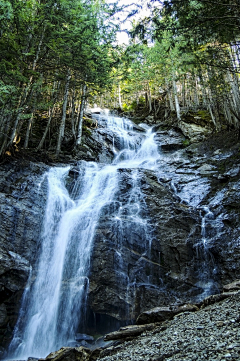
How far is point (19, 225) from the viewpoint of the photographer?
10.8m

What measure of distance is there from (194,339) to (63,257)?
7.42m

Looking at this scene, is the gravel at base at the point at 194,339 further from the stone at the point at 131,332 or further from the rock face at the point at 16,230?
the rock face at the point at 16,230

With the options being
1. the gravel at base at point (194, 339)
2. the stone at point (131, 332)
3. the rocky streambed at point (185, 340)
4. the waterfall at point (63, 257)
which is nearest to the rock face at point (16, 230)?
the waterfall at point (63, 257)

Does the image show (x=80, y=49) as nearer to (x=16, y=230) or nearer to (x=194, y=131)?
(x=194, y=131)

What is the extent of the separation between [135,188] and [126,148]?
954 centimetres

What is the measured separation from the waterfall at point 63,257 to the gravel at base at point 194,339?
12.6 ft

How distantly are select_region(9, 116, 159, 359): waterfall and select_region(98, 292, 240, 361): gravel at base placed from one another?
3847 millimetres

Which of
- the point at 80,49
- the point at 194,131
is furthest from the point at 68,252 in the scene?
the point at 194,131

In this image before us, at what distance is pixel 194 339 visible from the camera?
4254 mm

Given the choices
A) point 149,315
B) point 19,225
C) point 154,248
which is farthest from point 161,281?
point 19,225

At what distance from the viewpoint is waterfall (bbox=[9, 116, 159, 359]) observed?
8664 mm

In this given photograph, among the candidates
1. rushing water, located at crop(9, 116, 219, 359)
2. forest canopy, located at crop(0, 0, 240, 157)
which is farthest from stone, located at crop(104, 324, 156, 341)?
forest canopy, located at crop(0, 0, 240, 157)

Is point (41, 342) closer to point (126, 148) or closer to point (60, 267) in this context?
point (60, 267)

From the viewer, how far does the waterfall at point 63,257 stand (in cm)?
866
